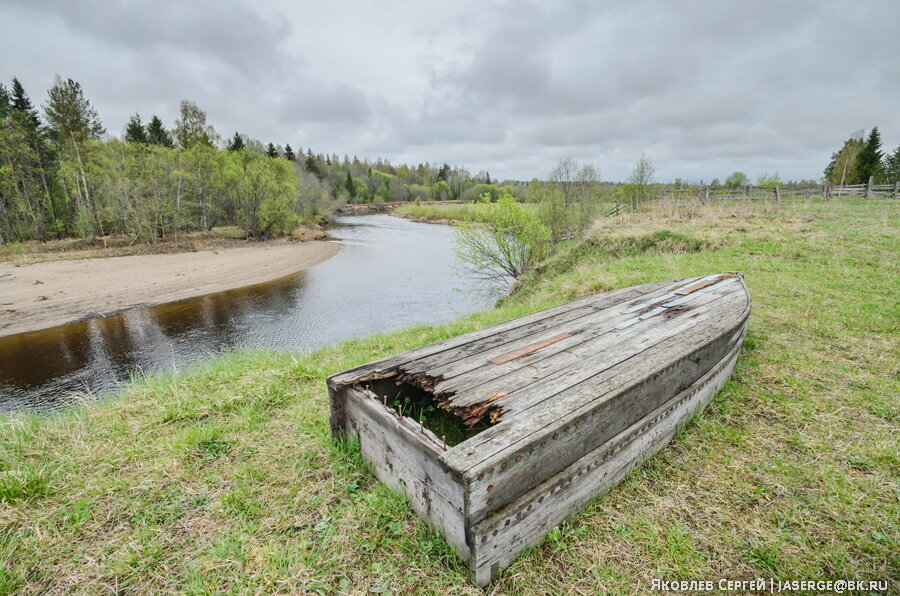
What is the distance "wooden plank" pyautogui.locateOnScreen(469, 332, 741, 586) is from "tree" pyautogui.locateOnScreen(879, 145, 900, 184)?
42.1 metres

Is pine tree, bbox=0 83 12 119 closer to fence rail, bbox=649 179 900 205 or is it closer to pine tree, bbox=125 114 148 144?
pine tree, bbox=125 114 148 144

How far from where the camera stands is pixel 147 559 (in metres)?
1.65

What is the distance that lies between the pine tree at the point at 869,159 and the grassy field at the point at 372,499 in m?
43.8

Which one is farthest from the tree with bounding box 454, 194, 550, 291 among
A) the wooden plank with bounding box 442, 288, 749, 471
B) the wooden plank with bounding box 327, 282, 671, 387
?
the wooden plank with bounding box 442, 288, 749, 471

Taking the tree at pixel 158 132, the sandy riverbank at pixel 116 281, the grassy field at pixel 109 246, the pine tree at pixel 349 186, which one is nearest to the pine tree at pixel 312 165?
the pine tree at pixel 349 186

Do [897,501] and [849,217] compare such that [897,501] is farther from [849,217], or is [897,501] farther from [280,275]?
[280,275]

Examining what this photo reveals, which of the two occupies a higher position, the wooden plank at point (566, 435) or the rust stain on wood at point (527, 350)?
the rust stain on wood at point (527, 350)

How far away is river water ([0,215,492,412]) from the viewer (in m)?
7.95

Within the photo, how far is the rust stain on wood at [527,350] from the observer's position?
7.59 feet

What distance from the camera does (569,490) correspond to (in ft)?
5.62

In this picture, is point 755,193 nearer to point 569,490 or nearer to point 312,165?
point 569,490

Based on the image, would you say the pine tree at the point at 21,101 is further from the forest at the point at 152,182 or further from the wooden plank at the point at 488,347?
the wooden plank at the point at 488,347

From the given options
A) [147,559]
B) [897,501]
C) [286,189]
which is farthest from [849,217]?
[286,189]

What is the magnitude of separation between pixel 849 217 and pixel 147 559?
16984mm
